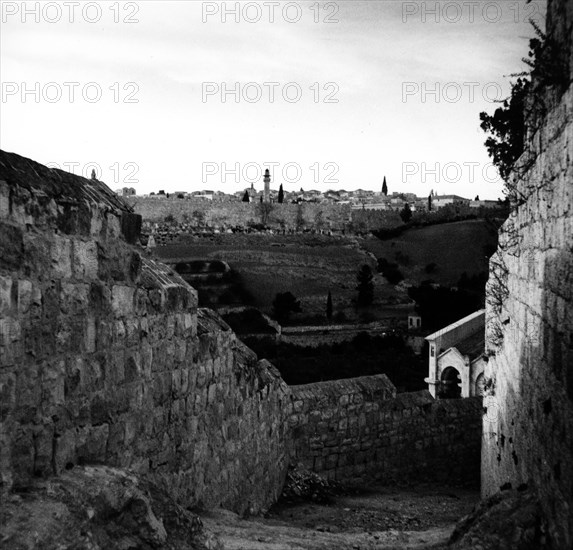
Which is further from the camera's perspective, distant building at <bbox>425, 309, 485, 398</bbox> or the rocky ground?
distant building at <bbox>425, 309, 485, 398</bbox>

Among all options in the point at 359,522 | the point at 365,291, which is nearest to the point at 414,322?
the point at 365,291

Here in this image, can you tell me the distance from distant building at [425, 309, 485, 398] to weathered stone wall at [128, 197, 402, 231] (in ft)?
307

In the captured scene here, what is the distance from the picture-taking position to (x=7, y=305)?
3.69 meters

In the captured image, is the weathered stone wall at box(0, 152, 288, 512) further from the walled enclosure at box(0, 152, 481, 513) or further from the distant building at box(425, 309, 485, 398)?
the distant building at box(425, 309, 485, 398)

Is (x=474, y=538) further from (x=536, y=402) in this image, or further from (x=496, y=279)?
(x=496, y=279)

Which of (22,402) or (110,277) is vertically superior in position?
(110,277)

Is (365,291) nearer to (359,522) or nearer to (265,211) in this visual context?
(359,522)

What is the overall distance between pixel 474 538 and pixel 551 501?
0.64 metres

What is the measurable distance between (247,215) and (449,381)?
98.8 meters

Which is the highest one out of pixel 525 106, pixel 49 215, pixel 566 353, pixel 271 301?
pixel 525 106

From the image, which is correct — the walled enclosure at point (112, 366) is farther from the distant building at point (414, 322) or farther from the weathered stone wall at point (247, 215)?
the weathered stone wall at point (247, 215)

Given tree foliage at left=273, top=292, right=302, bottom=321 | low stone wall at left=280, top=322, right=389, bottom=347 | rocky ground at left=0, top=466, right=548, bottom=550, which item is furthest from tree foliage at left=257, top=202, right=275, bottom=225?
rocky ground at left=0, top=466, right=548, bottom=550

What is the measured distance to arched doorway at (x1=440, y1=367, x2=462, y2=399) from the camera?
1658 centimetres

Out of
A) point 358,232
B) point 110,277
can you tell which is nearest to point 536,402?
point 110,277
